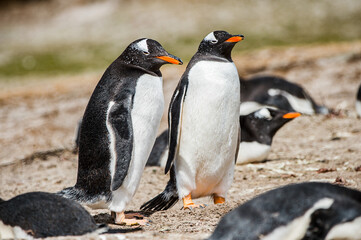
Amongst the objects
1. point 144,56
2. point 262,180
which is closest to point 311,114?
point 262,180

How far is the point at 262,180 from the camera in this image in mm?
5695

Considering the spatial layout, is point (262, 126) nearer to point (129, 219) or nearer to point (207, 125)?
point (207, 125)

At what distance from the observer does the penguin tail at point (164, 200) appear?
4672 mm

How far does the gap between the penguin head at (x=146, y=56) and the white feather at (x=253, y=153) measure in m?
2.47

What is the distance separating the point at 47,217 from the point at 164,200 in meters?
1.48

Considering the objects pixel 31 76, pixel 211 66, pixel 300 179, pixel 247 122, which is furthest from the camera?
pixel 31 76

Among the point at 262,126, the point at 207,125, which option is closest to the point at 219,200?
the point at 207,125

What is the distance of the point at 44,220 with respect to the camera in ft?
11.1

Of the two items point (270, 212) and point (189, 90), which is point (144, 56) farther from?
point (270, 212)

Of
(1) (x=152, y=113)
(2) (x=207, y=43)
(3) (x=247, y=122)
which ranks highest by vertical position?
(2) (x=207, y=43)

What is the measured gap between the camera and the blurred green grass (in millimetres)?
17312

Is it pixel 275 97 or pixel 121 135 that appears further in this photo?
pixel 275 97

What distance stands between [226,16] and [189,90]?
53.0 ft

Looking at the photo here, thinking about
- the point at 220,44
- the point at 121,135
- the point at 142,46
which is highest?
the point at 142,46
